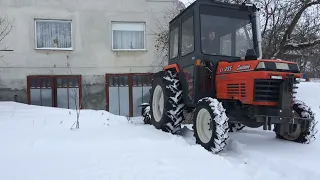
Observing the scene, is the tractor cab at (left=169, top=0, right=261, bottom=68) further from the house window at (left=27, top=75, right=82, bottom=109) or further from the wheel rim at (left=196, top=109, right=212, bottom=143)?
the house window at (left=27, top=75, right=82, bottom=109)

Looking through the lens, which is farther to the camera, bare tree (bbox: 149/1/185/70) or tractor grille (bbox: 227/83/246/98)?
bare tree (bbox: 149/1/185/70)

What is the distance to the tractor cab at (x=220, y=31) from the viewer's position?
18.7 ft

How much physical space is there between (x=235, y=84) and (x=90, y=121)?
157 inches

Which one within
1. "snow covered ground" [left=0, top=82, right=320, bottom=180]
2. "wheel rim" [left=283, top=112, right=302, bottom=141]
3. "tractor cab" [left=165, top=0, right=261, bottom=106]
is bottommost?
"snow covered ground" [left=0, top=82, right=320, bottom=180]

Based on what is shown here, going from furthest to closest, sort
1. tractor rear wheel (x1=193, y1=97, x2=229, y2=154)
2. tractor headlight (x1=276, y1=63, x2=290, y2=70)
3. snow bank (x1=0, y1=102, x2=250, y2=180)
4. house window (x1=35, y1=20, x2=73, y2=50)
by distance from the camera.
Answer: house window (x1=35, y1=20, x2=73, y2=50), tractor headlight (x1=276, y1=63, x2=290, y2=70), tractor rear wheel (x1=193, y1=97, x2=229, y2=154), snow bank (x1=0, y1=102, x2=250, y2=180)

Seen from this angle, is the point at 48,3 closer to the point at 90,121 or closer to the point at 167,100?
the point at 90,121

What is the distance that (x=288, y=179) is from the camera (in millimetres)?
3709

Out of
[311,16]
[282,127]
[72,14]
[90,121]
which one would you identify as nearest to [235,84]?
[282,127]

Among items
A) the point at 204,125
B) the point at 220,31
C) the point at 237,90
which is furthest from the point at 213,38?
the point at 204,125

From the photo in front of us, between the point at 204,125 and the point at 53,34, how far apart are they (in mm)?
9784

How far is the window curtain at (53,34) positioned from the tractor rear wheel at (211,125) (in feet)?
30.5

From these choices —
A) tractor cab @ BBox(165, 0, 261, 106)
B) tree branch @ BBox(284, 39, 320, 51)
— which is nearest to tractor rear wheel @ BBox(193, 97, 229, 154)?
tractor cab @ BBox(165, 0, 261, 106)

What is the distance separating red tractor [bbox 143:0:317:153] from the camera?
4.80 meters

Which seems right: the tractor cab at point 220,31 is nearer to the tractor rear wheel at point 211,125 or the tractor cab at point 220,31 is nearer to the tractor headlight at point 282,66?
the tractor headlight at point 282,66
